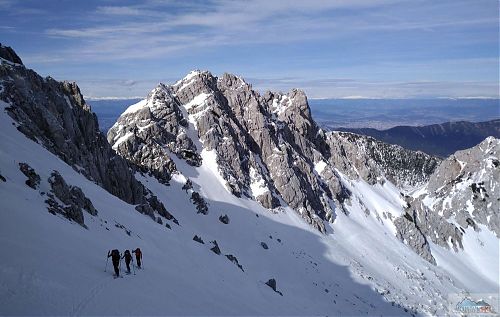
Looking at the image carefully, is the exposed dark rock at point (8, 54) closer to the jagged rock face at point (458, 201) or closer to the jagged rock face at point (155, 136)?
the jagged rock face at point (155, 136)

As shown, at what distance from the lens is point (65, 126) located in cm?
4966

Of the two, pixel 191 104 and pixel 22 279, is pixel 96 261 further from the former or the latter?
pixel 191 104

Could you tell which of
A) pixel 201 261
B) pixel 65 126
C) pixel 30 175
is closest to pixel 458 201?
pixel 201 261

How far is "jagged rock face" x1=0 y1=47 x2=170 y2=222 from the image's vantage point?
43562mm

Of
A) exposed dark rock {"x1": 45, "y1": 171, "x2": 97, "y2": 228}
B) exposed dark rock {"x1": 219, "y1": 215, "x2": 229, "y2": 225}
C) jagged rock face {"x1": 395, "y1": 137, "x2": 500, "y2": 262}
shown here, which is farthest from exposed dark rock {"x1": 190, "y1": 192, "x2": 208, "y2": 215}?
jagged rock face {"x1": 395, "y1": 137, "x2": 500, "y2": 262}

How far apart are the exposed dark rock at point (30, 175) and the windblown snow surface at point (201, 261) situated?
59 cm

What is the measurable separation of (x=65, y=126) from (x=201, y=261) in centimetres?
2702

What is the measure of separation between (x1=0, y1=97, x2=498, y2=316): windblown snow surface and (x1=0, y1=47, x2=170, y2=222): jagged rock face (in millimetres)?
4168

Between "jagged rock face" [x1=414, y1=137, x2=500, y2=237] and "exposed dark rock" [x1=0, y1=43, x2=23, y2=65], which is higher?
"exposed dark rock" [x1=0, y1=43, x2=23, y2=65]

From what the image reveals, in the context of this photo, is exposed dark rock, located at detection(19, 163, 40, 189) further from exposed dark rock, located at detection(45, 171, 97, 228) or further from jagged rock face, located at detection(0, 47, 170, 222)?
jagged rock face, located at detection(0, 47, 170, 222)

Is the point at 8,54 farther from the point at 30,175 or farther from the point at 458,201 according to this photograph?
the point at 458,201

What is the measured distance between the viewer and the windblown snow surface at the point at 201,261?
1828cm

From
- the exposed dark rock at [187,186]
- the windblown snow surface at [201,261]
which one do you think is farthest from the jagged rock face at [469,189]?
the exposed dark rock at [187,186]

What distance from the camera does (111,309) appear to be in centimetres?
1752
